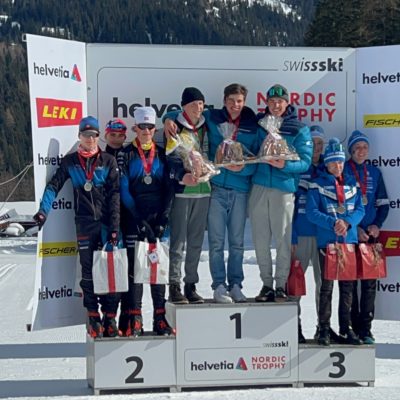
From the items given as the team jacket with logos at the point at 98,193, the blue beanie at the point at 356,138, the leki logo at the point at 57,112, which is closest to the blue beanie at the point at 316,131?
the blue beanie at the point at 356,138

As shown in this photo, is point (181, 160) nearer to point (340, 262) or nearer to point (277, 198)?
point (277, 198)

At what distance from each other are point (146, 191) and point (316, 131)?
1.65m

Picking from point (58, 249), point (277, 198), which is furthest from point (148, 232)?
point (277, 198)

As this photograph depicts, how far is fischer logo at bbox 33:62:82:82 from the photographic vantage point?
6.48 meters

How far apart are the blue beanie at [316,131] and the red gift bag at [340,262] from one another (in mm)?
1022

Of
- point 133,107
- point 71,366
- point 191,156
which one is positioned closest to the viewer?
point 191,156

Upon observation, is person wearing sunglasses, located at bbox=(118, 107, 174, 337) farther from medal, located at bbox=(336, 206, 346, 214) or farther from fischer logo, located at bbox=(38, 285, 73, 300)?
medal, located at bbox=(336, 206, 346, 214)

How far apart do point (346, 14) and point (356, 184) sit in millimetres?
25966

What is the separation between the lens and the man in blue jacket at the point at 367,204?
6.70 meters

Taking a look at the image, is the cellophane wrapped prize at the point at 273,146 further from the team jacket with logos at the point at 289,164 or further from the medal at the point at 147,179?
the medal at the point at 147,179

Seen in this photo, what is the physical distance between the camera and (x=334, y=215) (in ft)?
20.8

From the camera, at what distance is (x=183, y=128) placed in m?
6.28

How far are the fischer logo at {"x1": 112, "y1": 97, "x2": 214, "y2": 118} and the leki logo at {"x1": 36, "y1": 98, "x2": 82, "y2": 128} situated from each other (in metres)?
0.32

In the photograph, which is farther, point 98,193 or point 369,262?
point 369,262
